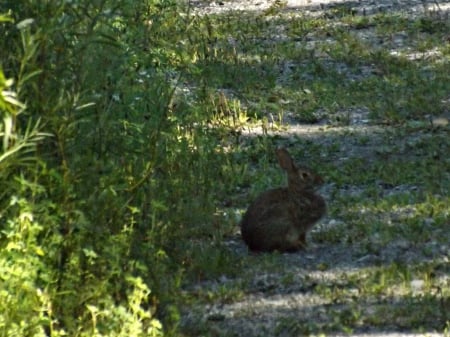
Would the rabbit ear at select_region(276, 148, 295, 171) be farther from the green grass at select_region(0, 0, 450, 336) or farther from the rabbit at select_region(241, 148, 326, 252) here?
the green grass at select_region(0, 0, 450, 336)

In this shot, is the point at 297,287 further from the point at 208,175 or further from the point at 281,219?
the point at 208,175

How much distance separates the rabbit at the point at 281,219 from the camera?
887cm

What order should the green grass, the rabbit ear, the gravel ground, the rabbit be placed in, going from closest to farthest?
the green grass, the gravel ground, the rabbit, the rabbit ear

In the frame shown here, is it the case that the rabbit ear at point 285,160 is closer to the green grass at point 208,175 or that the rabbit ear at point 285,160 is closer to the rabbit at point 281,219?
the rabbit at point 281,219

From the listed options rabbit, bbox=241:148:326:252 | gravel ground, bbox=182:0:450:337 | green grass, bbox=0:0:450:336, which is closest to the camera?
green grass, bbox=0:0:450:336

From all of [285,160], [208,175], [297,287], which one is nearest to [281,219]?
[285,160]

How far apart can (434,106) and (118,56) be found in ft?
16.7

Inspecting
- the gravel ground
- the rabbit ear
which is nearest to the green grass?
the gravel ground

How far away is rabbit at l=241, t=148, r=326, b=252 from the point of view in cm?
887

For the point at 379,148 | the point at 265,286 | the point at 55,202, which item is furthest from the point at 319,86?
the point at 55,202

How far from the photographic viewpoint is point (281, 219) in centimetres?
892

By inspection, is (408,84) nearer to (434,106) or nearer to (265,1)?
(434,106)

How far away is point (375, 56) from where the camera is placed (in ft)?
46.0

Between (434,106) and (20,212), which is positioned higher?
(20,212)
